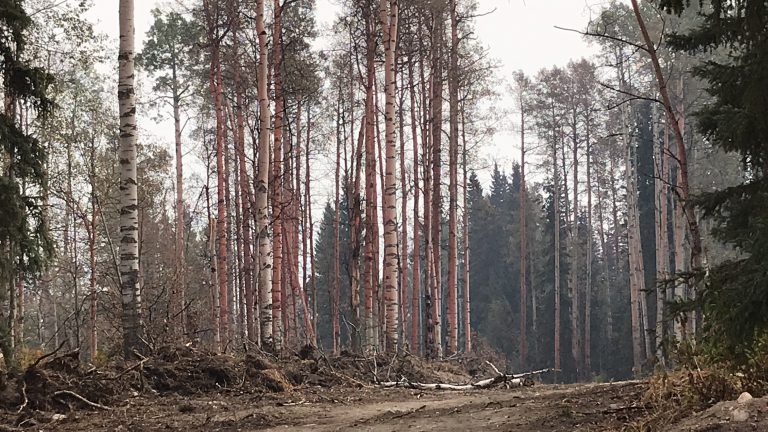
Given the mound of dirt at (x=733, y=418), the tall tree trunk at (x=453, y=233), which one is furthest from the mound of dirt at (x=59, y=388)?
the tall tree trunk at (x=453, y=233)

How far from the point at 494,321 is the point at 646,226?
13.0 meters

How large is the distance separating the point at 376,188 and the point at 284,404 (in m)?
10.2

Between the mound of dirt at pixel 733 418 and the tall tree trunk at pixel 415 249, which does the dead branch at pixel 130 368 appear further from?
the tall tree trunk at pixel 415 249

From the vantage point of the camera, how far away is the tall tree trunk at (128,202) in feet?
29.9

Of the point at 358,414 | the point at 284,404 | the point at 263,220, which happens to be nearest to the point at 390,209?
the point at 263,220

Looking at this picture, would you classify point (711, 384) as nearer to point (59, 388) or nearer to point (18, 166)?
point (59, 388)

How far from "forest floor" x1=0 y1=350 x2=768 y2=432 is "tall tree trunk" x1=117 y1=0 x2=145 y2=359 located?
26.9 inches

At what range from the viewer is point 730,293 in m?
3.97

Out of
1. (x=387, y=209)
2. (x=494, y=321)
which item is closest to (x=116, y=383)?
(x=387, y=209)

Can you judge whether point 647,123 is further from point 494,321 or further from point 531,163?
point 494,321

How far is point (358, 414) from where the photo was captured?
662cm

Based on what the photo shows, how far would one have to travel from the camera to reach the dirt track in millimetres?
4766

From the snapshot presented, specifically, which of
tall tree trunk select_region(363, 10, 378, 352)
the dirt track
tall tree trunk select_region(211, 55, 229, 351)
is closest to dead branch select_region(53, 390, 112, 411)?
the dirt track

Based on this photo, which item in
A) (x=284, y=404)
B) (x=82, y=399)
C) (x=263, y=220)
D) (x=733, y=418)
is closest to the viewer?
(x=733, y=418)
